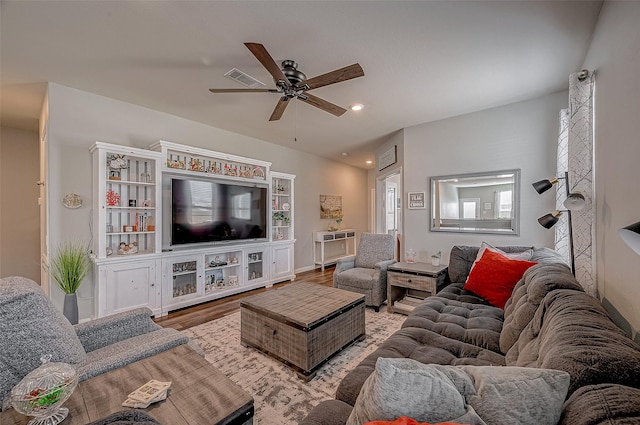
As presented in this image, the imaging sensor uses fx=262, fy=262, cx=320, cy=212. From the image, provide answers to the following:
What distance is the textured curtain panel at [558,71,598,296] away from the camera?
5.79ft

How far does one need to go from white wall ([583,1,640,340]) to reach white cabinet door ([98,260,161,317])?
4081mm

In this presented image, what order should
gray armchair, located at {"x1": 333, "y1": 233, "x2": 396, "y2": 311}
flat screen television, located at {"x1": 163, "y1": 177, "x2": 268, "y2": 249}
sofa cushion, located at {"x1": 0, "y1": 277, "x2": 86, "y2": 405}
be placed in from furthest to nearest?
flat screen television, located at {"x1": 163, "y1": 177, "x2": 268, "y2": 249}, gray armchair, located at {"x1": 333, "y1": 233, "x2": 396, "y2": 311}, sofa cushion, located at {"x1": 0, "y1": 277, "x2": 86, "y2": 405}

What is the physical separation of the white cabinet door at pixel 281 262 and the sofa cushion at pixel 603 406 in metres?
4.35

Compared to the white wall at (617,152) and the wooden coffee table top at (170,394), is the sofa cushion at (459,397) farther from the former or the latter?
the white wall at (617,152)

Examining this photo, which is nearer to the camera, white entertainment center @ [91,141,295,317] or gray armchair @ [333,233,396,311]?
white entertainment center @ [91,141,295,317]

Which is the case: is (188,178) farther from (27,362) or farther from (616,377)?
(616,377)

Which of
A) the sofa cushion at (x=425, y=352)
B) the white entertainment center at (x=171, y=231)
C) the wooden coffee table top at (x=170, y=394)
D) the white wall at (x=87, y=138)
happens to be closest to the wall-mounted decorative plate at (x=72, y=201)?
the white wall at (x=87, y=138)

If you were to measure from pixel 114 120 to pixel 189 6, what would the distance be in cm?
232

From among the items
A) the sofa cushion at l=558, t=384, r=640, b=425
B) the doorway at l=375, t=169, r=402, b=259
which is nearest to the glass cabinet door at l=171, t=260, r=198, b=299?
the doorway at l=375, t=169, r=402, b=259

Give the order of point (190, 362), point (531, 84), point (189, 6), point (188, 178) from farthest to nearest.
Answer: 1. point (188, 178)
2. point (531, 84)
3. point (189, 6)
4. point (190, 362)

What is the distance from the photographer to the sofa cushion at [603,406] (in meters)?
0.57

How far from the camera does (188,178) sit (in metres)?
3.66

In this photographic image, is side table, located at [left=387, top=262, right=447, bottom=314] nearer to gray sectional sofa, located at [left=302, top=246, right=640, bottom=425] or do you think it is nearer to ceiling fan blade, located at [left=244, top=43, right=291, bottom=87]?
gray sectional sofa, located at [left=302, top=246, right=640, bottom=425]

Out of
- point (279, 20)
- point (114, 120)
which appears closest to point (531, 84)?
point (279, 20)
